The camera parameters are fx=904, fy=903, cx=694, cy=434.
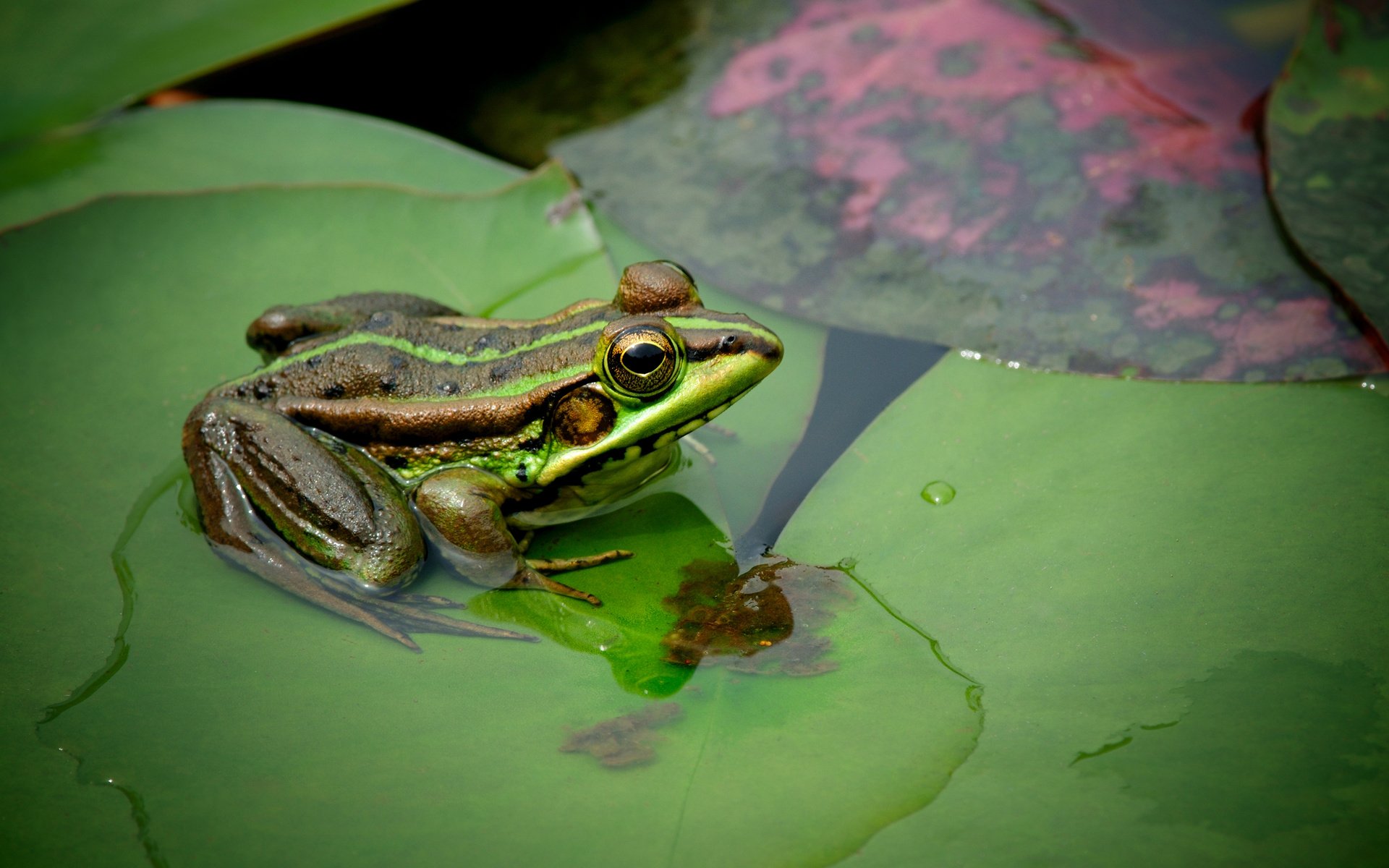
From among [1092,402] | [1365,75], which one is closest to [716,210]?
[1092,402]

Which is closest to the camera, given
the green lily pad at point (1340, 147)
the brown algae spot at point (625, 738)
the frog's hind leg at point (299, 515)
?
the brown algae spot at point (625, 738)

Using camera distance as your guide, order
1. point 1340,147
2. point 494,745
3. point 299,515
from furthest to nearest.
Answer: point 1340,147 < point 299,515 < point 494,745

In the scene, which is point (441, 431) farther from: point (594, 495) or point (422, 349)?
point (594, 495)

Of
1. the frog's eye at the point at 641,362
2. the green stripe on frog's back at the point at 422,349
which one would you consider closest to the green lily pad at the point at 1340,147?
the frog's eye at the point at 641,362

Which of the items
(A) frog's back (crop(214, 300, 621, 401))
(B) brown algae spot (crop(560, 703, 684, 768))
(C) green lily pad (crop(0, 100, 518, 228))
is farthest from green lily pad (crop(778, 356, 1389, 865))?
(C) green lily pad (crop(0, 100, 518, 228))

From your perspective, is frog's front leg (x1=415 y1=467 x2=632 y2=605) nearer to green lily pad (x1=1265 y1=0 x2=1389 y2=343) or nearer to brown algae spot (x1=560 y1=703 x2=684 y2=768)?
brown algae spot (x1=560 y1=703 x2=684 y2=768)

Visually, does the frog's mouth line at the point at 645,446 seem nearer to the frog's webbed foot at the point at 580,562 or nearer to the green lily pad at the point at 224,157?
A: the frog's webbed foot at the point at 580,562

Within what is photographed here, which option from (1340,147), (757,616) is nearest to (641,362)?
(757,616)
